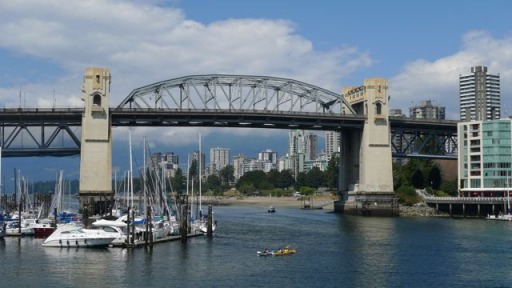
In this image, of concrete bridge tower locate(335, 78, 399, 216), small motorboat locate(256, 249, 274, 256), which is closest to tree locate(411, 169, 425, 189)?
concrete bridge tower locate(335, 78, 399, 216)

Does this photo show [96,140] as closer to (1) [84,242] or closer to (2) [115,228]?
(2) [115,228]

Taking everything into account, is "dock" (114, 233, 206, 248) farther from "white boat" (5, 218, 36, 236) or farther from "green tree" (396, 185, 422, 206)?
"green tree" (396, 185, 422, 206)

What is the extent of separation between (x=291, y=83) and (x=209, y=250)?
7463cm

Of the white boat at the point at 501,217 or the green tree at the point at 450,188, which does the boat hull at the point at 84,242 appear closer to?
the white boat at the point at 501,217

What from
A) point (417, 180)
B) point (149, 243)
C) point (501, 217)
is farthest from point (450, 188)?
point (149, 243)

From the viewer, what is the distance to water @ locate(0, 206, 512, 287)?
186 feet

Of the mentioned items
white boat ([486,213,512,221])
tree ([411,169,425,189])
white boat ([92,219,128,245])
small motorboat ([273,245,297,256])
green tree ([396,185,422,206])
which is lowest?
small motorboat ([273,245,297,256])

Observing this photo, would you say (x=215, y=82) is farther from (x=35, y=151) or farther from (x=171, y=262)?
(x=171, y=262)

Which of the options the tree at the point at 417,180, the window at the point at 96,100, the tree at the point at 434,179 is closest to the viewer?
the window at the point at 96,100

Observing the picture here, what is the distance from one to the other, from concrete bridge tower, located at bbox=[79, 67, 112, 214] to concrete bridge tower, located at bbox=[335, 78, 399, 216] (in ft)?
144

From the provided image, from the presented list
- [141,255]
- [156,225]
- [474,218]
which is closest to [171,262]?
[141,255]

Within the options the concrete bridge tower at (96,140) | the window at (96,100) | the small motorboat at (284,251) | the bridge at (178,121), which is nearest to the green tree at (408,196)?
the bridge at (178,121)

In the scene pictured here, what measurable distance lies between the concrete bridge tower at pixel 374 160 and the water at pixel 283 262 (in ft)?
113

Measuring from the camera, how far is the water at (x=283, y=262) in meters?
56.7
